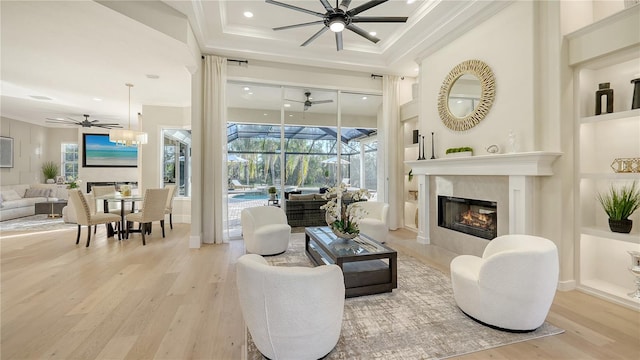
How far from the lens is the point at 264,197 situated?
5832 mm

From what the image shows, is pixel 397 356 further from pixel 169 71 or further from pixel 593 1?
pixel 169 71

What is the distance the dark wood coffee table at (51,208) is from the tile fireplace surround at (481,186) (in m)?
9.35

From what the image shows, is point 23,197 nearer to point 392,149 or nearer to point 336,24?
point 336,24

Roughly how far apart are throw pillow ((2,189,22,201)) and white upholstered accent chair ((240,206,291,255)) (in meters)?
7.94

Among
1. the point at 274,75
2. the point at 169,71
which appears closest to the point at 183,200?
the point at 169,71

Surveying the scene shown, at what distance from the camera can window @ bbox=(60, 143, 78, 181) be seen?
33.5 feet

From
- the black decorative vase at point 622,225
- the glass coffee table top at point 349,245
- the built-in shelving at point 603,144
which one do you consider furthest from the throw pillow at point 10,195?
the black decorative vase at point 622,225

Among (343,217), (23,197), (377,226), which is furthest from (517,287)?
(23,197)

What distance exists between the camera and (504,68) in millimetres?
3596

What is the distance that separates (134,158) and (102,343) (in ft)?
32.7

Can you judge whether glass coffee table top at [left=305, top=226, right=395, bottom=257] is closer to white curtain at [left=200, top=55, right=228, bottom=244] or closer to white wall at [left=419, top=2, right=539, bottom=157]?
white wall at [left=419, top=2, right=539, bottom=157]

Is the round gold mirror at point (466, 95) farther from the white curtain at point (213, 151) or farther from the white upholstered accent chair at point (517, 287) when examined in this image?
the white curtain at point (213, 151)

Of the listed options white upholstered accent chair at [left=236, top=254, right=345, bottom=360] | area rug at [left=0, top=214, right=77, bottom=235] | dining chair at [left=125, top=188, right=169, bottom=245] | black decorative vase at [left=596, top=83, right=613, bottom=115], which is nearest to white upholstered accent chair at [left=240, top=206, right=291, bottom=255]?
dining chair at [left=125, top=188, right=169, bottom=245]

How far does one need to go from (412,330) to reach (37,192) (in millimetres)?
11143
